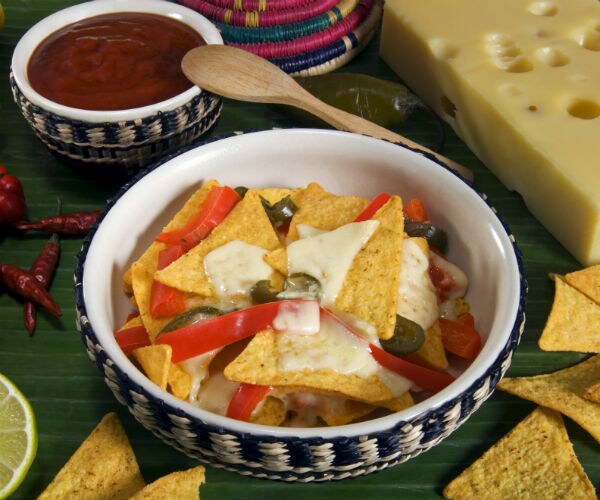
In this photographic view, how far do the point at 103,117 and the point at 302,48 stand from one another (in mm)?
999

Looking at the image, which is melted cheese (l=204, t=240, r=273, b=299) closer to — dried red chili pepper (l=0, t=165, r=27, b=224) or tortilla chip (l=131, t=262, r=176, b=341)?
tortilla chip (l=131, t=262, r=176, b=341)

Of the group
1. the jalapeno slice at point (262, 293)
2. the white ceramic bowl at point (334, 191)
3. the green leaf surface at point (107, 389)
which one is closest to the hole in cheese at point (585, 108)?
the green leaf surface at point (107, 389)

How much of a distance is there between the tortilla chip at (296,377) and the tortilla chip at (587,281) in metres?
0.93

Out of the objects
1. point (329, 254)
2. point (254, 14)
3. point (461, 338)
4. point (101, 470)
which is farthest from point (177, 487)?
point (254, 14)

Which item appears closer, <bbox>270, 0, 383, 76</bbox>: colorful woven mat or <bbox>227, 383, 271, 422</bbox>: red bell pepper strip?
<bbox>227, 383, 271, 422</bbox>: red bell pepper strip

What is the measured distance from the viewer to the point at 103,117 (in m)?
2.54

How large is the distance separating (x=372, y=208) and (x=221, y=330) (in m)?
0.57

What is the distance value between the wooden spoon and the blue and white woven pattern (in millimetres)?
68

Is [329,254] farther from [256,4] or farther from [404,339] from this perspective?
[256,4]


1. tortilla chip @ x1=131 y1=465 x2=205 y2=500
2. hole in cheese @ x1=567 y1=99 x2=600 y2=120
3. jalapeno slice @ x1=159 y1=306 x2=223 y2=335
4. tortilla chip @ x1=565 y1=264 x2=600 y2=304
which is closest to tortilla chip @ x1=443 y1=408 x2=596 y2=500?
tortilla chip @ x1=565 y1=264 x2=600 y2=304

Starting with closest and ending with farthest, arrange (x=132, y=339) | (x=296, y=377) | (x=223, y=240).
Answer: (x=296, y=377) → (x=132, y=339) → (x=223, y=240)

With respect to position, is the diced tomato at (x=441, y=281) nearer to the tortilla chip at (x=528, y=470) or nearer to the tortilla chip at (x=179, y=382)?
the tortilla chip at (x=528, y=470)

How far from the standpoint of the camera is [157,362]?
1866 millimetres

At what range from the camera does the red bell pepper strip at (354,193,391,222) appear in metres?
2.22
